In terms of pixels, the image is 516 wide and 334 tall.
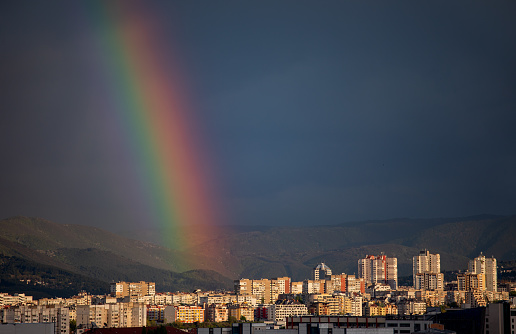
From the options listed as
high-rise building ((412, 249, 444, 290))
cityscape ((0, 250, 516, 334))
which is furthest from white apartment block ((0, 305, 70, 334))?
high-rise building ((412, 249, 444, 290))

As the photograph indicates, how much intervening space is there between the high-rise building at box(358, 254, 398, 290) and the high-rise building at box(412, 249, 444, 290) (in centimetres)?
398

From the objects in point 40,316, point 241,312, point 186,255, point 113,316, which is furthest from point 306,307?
point 186,255

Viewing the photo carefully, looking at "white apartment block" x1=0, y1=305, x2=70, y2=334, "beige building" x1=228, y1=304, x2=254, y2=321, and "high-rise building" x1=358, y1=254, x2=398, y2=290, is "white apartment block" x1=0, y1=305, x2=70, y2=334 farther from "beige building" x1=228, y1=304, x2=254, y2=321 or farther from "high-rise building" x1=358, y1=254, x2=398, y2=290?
"high-rise building" x1=358, y1=254, x2=398, y2=290

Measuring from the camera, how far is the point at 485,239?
600 feet

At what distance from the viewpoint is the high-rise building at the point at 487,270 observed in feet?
344

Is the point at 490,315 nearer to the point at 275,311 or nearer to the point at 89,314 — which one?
the point at 89,314

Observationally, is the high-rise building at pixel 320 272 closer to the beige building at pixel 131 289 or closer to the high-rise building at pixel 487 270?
the high-rise building at pixel 487 270

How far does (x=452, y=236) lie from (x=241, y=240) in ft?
152

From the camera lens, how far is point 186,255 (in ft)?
594

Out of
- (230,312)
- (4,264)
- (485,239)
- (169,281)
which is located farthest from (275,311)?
(485,239)

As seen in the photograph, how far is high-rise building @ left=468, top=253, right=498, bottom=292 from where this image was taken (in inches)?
4124

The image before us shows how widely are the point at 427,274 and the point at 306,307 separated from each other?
42597mm

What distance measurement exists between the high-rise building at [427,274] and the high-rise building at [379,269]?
13.1ft

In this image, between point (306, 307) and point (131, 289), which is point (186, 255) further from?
point (306, 307)
